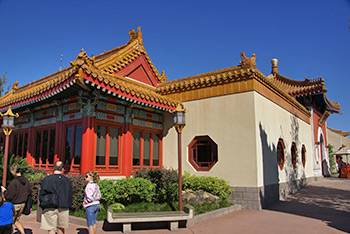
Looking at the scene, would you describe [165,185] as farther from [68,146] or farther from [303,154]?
[303,154]

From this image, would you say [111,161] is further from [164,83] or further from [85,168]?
[164,83]

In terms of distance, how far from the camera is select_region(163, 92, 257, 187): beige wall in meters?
9.00

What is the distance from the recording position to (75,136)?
8797 millimetres

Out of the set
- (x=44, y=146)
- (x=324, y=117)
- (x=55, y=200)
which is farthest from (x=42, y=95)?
(x=324, y=117)

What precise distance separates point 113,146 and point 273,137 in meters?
5.66

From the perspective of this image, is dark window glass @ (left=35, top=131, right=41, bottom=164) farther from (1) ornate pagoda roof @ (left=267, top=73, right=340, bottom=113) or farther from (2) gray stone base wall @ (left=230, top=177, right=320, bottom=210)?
(1) ornate pagoda roof @ (left=267, top=73, right=340, bottom=113)

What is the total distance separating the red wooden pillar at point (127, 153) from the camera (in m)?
9.16

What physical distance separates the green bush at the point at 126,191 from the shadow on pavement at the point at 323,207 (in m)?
3.83

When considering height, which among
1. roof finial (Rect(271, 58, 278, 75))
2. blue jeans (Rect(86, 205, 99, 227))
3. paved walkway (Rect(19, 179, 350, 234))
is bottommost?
paved walkway (Rect(19, 179, 350, 234))

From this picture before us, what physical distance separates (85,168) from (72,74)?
8.69 ft

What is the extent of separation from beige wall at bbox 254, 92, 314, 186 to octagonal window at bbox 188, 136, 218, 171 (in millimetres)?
1534

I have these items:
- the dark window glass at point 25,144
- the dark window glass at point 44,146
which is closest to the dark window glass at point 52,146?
the dark window glass at point 44,146

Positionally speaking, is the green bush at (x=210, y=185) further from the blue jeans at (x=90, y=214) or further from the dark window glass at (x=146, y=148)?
the blue jeans at (x=90, y=214)

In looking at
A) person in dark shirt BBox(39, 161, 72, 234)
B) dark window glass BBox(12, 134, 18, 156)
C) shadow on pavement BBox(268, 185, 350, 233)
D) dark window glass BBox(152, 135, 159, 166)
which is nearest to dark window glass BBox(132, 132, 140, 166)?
dark window glass BBox(152, 135, 159, 166)
